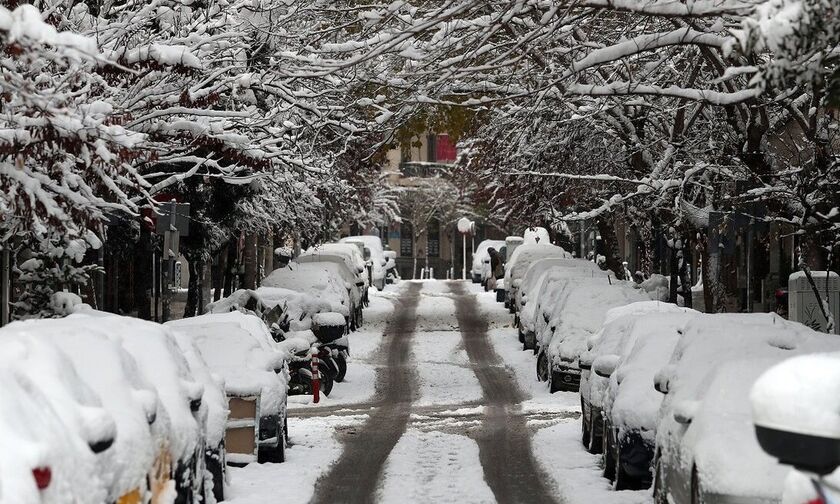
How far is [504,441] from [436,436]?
3.15ft

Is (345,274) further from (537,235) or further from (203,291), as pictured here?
(537,235)

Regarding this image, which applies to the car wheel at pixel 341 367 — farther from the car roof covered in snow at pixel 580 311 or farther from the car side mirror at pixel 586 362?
the car side mirror at pixel 586 362

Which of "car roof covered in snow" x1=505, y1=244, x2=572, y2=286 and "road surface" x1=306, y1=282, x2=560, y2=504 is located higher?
"car roof covered in snow" x1=505, y1=244, x2=572, y2=286

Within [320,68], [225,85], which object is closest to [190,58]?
[320,68]

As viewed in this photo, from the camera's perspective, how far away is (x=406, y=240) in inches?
3526

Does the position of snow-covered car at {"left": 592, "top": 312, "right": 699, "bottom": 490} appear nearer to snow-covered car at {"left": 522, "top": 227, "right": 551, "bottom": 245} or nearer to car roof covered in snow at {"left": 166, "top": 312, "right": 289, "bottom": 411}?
car roof covered in snow at {"left": 166, "top": 312, "right": 289, "bottom": 411}

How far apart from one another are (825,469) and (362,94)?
1974cm

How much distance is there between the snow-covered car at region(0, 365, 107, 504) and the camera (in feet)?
22.0

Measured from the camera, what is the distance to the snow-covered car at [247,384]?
1552 cm

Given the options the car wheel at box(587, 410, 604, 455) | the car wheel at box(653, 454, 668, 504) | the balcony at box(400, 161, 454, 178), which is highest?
the balcony at box(400, 161, 454, 178)

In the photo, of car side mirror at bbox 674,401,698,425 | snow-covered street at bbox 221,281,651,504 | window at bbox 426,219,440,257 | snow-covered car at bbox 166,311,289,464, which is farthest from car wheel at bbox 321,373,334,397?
window at bbox 426,219,440,257

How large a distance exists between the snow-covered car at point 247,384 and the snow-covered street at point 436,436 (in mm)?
277

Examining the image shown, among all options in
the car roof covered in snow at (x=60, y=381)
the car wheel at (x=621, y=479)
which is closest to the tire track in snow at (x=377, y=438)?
the car wheel at (x=621, y=479)

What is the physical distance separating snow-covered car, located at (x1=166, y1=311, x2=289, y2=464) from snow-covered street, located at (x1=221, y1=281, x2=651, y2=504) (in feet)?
0.91
